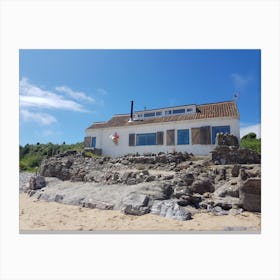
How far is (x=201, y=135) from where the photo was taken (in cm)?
1061

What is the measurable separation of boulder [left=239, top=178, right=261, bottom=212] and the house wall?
3.69 m

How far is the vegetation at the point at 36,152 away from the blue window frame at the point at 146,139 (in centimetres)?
321

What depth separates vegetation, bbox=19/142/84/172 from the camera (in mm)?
6775

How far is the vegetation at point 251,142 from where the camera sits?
21.0 ft

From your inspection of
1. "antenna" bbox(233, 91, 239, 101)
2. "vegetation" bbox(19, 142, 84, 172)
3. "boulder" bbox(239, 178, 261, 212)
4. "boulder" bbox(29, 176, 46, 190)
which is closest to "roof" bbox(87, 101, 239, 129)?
"vegetation" bbox(19, 142, 84, 172)

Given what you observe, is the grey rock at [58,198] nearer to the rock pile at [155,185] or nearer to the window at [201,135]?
the rock pile at [155,185]

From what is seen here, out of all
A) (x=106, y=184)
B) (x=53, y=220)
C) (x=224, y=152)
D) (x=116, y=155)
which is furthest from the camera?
(x=116, y=155)

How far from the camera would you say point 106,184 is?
808 centimetres
